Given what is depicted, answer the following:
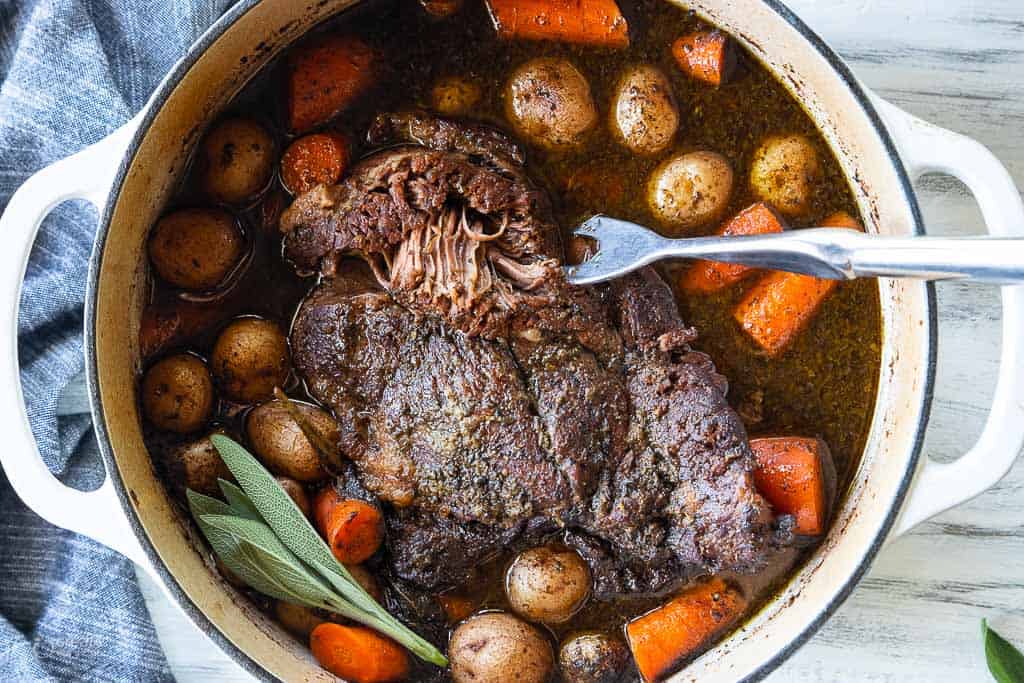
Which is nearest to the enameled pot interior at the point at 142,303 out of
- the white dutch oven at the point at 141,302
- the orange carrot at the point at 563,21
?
the white dutch oven at the point at 141,302

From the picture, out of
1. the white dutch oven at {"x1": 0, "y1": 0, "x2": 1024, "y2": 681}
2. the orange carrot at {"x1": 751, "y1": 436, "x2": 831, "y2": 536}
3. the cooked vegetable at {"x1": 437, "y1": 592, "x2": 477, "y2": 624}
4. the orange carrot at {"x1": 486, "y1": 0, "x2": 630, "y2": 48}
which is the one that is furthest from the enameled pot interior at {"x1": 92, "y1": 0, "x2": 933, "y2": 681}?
the cooked vegetable at {"x1": 437, "y1": 592, "x2": 477, "y2": 624}

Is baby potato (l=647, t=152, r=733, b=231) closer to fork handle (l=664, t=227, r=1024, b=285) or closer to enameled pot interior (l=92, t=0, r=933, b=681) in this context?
enameled pot interior (l=92, t=0, r=933, b=681)

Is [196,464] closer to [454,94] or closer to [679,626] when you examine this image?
[454,94]

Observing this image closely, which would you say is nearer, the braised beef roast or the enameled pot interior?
the enameled pot interior

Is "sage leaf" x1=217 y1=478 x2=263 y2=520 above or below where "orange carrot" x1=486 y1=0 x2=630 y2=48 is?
below

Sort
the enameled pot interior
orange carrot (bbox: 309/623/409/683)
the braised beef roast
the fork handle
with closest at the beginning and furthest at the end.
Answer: the fork handle → the enameled pot interior → the braised beef roast → orange carrot (bbox: 309/623/409/683)

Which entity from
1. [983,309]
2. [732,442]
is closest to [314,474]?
[732,442]
